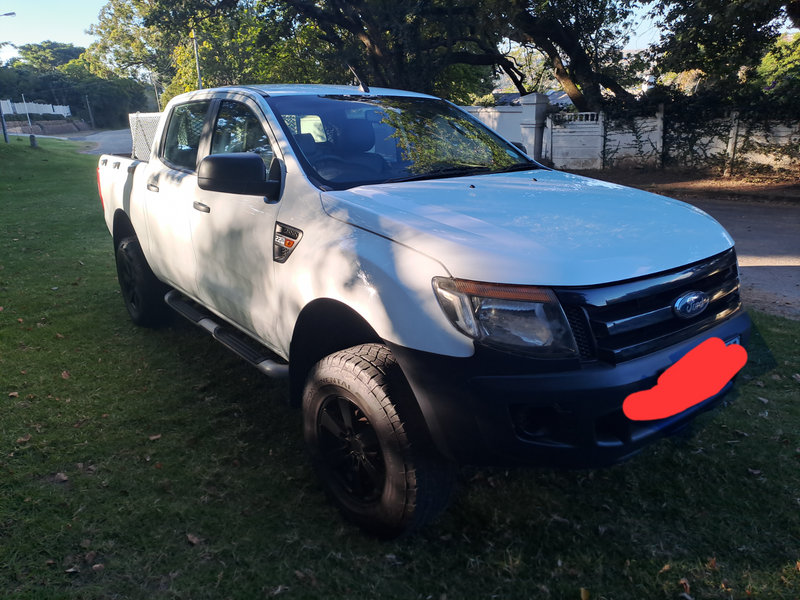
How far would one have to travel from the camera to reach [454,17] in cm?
1738

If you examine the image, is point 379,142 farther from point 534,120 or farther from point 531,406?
point 534,120

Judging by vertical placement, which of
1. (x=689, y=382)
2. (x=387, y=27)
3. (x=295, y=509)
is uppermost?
(x=387, y=27)

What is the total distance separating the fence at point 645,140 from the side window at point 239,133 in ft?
44.3

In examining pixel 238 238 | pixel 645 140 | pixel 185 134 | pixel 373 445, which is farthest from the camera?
pixel 645 140

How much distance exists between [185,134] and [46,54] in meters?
113

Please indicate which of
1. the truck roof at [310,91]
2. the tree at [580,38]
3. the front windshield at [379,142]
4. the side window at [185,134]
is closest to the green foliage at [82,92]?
the tree at [580,38]

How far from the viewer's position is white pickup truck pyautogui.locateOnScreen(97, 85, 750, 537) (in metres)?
2.00

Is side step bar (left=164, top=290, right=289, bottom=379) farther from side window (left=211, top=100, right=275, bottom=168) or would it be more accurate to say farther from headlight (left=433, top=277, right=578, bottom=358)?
headlight (left=433, top=277, right=578, bottom=358)

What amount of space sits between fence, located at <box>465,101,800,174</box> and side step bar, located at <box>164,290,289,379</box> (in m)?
13.5

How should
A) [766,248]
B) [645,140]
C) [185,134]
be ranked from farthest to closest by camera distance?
[645,140]
[766,248]
[185,134]

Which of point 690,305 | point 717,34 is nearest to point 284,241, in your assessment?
point 690,305

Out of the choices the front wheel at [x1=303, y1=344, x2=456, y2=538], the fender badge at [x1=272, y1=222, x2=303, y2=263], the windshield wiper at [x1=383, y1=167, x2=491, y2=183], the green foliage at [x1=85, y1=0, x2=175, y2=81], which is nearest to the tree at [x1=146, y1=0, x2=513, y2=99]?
the windshield wiper at [x1=383, y1=167, x2=491, y2=183]

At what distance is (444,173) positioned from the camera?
10.1 ft

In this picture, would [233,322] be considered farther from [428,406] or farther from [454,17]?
[454,17]
